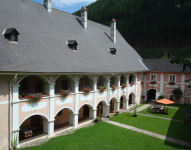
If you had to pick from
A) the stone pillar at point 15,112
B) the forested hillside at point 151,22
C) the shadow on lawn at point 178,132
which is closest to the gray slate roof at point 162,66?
the shadow on lawn at point 178,132

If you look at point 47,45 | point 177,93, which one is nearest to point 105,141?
point 47,45

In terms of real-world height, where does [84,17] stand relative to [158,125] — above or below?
above

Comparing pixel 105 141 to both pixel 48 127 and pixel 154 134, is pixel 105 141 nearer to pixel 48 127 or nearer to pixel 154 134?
pixel 48 127

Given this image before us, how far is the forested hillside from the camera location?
69.6 metres

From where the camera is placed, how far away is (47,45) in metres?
16.0

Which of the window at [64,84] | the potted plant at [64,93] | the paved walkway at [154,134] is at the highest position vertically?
the window at [64,84]

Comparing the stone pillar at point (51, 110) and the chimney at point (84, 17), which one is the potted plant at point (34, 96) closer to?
the stone pillar at point (51, 110)

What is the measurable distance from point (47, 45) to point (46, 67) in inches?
128

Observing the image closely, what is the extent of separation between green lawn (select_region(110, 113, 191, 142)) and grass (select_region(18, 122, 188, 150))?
2026 millimetres

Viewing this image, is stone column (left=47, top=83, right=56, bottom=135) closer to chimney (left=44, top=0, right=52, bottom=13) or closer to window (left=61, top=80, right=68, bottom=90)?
window (left=61, top=80, right=68, bottom=90)

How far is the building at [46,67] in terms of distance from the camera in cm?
1211

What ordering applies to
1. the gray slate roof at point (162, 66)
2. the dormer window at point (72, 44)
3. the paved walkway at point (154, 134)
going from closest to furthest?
the paved walkway at point (154, 134) → the dormer window at point (72, 44) → the gray slate roof at point (162, 66)

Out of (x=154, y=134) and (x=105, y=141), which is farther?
(x=154, y=134)

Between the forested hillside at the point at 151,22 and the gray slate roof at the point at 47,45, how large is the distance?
52.5 m
